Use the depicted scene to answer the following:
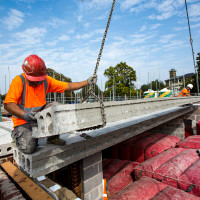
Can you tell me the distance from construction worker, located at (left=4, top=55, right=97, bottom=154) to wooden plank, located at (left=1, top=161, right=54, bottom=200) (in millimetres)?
924

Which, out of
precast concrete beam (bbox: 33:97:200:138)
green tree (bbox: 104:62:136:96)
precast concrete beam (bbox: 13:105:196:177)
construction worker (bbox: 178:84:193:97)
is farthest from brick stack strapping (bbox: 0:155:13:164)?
green tree (bbox: 104:62:136:96)

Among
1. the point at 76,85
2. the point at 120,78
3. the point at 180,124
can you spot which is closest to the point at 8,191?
the point at 76,85

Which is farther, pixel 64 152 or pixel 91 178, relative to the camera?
pixel 91 178

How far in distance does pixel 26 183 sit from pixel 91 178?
135 centimetres

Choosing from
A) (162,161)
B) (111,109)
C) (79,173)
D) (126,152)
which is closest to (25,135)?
(111,109)

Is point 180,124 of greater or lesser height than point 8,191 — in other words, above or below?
below

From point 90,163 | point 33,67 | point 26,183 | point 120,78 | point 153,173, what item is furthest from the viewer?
point 120,78

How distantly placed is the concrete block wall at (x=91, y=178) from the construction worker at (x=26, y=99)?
1.07m

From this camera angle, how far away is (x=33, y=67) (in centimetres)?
235

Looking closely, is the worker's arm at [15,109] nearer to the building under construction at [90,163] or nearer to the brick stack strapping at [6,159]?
the building under construction at [90,163]

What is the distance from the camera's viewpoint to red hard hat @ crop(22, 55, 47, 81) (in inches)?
92.1

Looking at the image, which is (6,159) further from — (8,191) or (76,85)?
(76,85)

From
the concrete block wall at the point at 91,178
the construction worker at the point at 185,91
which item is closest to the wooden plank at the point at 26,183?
the concrete block wall at the point at 91,178

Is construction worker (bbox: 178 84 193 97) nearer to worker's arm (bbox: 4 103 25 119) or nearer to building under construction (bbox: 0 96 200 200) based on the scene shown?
building under construction (bbox: 0 96 200 200)
